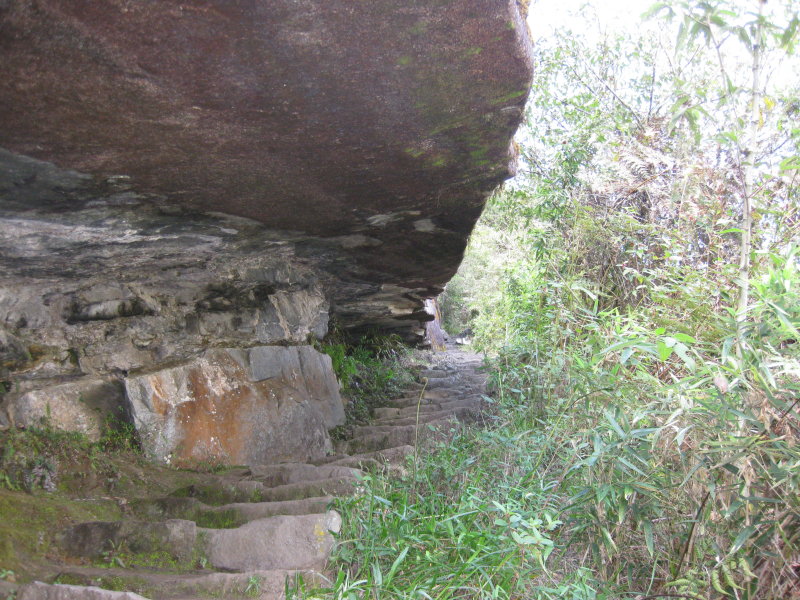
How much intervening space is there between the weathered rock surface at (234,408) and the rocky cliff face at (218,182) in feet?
0.06

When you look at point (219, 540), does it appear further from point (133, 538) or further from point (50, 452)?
point (50, 452)

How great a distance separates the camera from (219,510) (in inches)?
141

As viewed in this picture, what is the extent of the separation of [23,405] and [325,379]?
2913 millimetres

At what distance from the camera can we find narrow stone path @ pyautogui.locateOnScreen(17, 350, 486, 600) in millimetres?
2775

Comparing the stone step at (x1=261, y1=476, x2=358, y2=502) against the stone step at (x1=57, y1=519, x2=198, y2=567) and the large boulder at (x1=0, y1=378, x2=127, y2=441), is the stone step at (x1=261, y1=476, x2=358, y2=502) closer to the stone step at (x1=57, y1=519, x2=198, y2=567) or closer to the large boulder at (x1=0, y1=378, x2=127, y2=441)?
the stone step at (x1=57, y1=519, x2=198, y2=567)

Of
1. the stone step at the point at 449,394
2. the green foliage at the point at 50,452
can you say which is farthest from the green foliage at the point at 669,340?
the green foliage at the point at 50,452

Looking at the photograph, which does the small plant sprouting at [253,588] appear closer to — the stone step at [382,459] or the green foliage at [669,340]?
the green foliage at [669,340]

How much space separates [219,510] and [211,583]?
31.4 inches

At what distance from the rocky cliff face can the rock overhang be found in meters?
0.01

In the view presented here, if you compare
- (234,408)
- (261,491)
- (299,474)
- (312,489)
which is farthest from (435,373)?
(312,489)

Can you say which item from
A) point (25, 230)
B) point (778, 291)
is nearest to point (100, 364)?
point (25, 230)

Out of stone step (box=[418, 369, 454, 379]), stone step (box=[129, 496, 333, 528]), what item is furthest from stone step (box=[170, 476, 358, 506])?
stone step (box=[418, 369, 454, 379])

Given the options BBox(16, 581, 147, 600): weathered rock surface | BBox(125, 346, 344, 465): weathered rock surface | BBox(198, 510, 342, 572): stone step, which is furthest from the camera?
BBox(125, 346, 344, 465): weathered rock surface

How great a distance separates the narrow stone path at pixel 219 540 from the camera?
9.11ft
